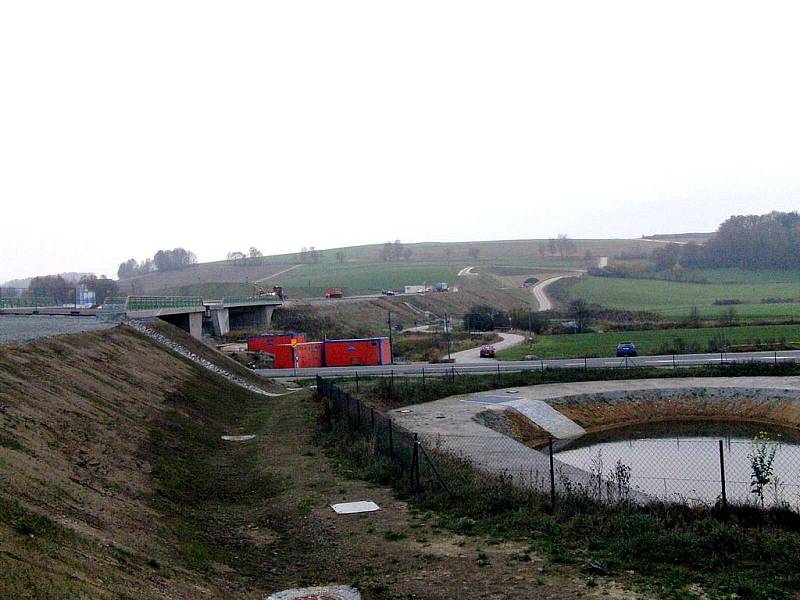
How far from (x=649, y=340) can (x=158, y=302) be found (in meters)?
A: 41.5

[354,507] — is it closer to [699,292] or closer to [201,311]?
[201,311]

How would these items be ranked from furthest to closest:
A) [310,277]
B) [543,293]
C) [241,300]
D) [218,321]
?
[310,277] → [543,293] → [241,300] → [218,321]

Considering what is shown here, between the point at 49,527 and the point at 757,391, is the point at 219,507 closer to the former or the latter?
the point at 49,527

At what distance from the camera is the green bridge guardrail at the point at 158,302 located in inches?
1887

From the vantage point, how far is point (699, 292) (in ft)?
421

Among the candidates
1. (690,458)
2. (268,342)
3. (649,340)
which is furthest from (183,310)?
(690,458)

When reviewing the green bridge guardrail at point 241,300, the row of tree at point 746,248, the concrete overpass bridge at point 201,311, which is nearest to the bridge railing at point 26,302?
the concrete overpass bridge at point 201,311

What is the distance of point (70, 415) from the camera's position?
1817cm

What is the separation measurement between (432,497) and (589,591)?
5.55 metres

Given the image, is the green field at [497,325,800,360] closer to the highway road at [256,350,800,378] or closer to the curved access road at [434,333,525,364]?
the curved access road at [434,333,525,364]

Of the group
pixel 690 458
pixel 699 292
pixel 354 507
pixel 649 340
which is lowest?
pixel 649 340

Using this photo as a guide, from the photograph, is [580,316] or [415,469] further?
[580,316]

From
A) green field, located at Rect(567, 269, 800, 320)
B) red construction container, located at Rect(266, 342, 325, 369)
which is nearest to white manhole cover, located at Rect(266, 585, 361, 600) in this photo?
red construction container, located at Rect(266, 342, 325, 369)

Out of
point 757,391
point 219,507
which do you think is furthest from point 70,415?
point 757,391
